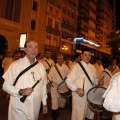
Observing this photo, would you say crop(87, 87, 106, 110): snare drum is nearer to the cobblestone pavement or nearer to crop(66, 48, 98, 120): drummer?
crop(66, 48, 98, 120): drummer

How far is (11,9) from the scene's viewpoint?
883 inches

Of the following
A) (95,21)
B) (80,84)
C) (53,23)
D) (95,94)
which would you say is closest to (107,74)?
(80,84)

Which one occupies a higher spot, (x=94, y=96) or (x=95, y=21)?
(x=95, y=21)

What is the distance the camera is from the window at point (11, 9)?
2142cm

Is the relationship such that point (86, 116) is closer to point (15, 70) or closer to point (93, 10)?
point (15, 70)

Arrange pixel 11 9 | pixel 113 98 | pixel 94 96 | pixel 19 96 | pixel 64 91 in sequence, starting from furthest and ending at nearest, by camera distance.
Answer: pixel 11 9
pixel 64 91
pixel 94 96
pixel 19 96
pixel 113 98

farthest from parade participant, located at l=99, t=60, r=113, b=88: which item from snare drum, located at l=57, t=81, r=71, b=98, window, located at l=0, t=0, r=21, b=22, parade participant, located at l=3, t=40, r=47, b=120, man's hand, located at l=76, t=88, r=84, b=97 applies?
window, located at l=0, t=0, r=21, b=22

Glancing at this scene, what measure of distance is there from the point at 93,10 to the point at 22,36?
132ft

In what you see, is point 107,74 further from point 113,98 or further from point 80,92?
point 113,98

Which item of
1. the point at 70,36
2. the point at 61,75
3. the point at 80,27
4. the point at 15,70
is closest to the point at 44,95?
the point at 15,70

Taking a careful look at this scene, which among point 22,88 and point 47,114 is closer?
point 22,88

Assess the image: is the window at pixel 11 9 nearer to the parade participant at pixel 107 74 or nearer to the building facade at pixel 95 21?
the parade participant at pixel 107 74

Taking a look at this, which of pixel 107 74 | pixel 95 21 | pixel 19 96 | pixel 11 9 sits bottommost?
pixel 19 96

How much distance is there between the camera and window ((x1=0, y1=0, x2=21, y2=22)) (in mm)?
→ 21419
